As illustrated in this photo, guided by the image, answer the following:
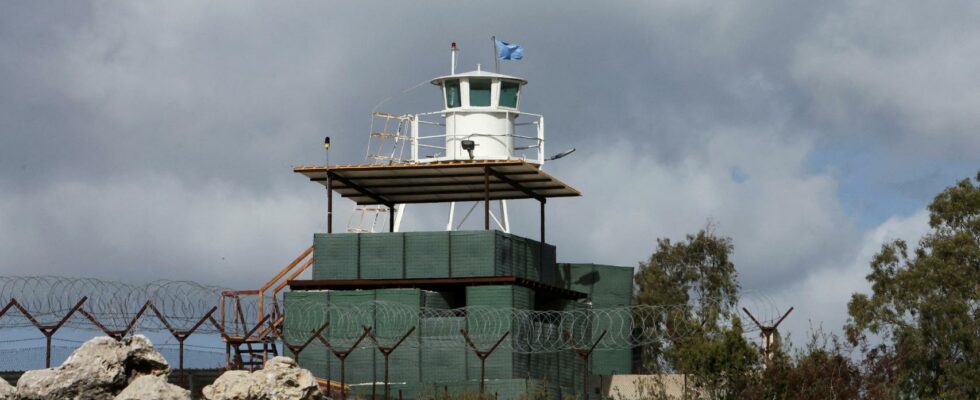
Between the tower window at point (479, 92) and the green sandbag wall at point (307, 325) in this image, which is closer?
the green sandbag wall at point (307, 325)

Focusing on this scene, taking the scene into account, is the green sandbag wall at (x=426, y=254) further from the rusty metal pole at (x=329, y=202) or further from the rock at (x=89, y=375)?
the rock at (x=89, y=375)

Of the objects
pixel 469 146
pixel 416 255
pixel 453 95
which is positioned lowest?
pixel 416 255

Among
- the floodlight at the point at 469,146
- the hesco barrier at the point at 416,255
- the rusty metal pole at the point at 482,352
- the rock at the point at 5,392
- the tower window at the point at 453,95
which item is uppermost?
the tower window at the point at 453,95

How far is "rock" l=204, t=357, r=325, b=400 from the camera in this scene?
35.9 m

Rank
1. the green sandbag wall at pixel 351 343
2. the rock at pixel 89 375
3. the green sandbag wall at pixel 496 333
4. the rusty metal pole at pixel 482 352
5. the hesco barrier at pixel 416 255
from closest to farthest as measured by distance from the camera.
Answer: the rock at pixel 89 375 → the rusty metal pole at pixel 482 352 → the green sandbag wall at pixel 496 333 → the green sandbag wall at pixel 351 343 → the hesco barrier at pixel 416 255

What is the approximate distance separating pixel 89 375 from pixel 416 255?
17.1 metres

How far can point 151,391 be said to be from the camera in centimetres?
3506

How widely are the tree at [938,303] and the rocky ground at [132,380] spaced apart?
3339 centimetres

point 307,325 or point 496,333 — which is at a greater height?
point 307,325

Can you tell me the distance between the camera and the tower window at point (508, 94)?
58750mm

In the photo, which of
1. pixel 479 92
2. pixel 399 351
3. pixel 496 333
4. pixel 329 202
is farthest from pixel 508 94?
pixel 399 351

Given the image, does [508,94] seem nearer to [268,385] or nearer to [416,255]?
[416,255]

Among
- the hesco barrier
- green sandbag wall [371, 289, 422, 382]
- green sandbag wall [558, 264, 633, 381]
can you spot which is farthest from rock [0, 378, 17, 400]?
green sandbag wall [558, 264, 633, 381]

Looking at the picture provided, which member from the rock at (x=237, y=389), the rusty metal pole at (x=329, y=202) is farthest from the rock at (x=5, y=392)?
the rusty metal pole at (x=329, y=202)
